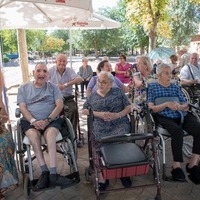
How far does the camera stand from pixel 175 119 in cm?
331

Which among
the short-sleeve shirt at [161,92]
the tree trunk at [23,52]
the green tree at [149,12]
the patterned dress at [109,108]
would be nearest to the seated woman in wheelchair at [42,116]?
the patterned dress at [109,108]

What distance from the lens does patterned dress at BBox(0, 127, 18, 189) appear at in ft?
9.14

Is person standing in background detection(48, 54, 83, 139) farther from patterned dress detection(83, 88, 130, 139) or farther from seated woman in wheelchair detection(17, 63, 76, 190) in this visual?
patterned dress detection(83, 88, 130, 139)

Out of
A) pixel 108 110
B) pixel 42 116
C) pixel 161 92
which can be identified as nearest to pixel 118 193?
pixel 108 110

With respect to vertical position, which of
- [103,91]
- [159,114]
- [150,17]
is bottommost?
[159,114]

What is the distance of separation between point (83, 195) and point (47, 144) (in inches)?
26.2

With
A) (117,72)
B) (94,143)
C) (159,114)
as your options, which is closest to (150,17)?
(117,72)

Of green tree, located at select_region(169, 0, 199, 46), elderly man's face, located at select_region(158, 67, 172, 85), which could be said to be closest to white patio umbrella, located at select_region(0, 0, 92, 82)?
elderly man's face, located at select_region(158, 67, 172, 85)

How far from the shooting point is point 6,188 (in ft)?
9.36

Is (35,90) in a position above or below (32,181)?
above

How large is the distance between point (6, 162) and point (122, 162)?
1266mm

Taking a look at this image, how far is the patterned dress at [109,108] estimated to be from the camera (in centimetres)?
306

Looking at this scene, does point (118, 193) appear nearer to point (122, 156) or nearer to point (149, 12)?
point (122, 156)

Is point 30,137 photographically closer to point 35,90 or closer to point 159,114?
point 35,90
